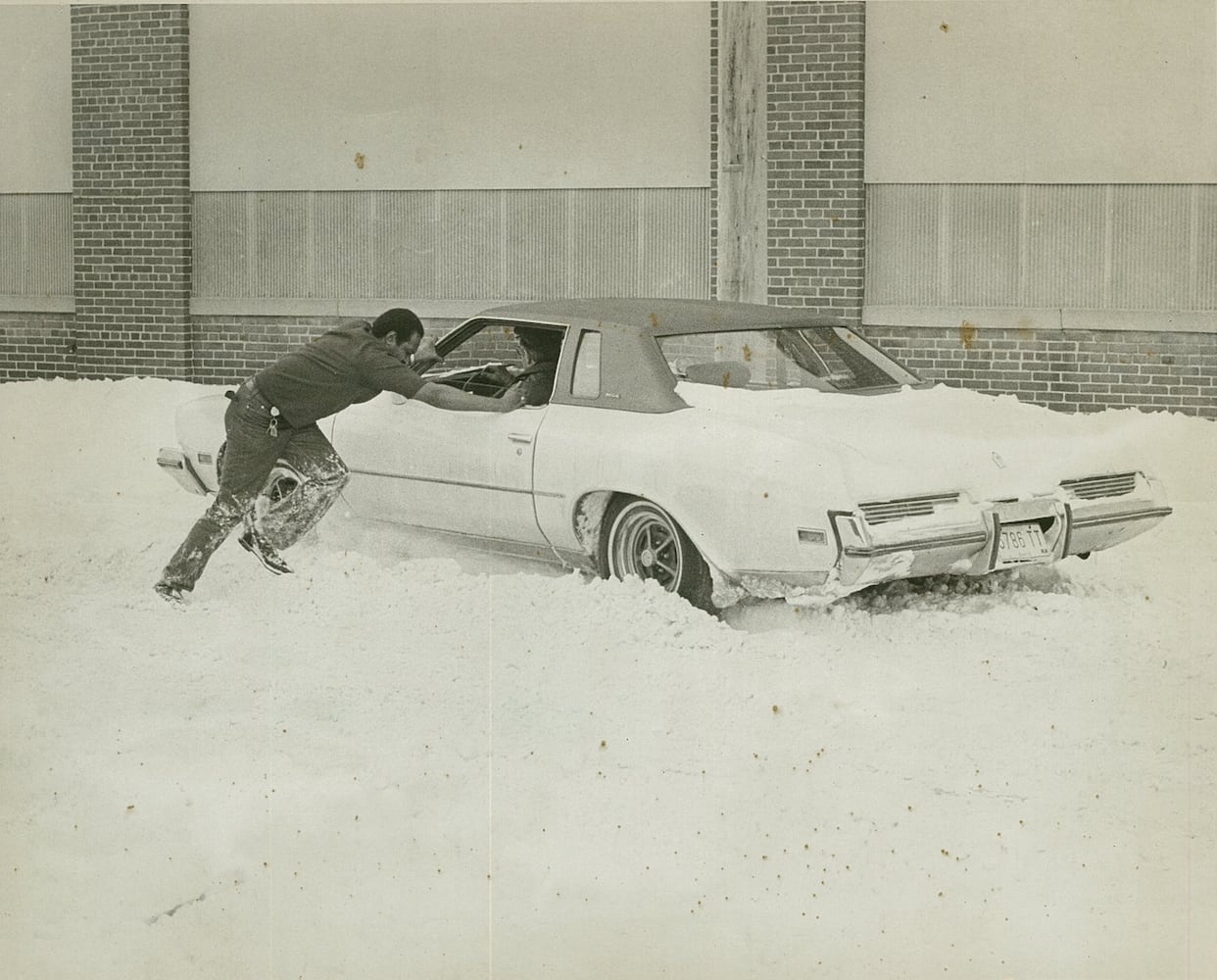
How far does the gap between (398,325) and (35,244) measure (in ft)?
6.49

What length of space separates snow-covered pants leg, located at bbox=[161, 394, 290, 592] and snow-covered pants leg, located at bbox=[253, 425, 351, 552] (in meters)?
0.04

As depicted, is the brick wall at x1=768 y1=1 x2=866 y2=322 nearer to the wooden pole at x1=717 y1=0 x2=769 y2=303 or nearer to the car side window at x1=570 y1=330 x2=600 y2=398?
the wooden pole at x1=717 y1=0 x2=769 y2=303

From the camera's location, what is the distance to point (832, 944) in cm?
488

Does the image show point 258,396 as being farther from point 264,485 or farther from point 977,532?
point 977,532

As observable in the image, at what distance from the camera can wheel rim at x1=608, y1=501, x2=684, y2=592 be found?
510 cm

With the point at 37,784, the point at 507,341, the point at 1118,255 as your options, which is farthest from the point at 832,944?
the point at 1118,255

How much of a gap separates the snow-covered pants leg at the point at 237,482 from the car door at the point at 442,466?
0.80ft

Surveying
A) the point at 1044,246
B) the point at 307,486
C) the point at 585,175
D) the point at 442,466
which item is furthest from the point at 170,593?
the point at 1044,246

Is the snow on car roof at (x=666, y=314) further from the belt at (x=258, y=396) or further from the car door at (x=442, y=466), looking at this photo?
the belt at (x=258, y=396)

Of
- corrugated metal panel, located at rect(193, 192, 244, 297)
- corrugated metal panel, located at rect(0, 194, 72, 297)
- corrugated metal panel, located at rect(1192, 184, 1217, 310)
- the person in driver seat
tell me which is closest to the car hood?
the person in driver seat

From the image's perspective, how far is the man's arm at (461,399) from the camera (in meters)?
5.52

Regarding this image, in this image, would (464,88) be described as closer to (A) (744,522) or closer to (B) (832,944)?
(A) (744,522)

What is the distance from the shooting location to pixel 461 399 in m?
5.59

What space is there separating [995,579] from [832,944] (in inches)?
57.9
